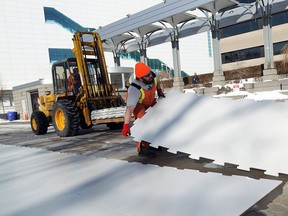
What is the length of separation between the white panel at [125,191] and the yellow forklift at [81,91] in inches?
137

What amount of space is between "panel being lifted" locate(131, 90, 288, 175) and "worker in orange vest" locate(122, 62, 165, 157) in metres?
0.17

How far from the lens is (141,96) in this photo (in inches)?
168

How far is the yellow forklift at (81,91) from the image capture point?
7.32m

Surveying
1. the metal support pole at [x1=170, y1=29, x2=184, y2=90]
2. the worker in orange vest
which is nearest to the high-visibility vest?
the worker in orange vest

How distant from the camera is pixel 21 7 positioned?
38000mm

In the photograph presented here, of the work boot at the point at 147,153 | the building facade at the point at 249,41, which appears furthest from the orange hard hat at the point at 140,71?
the building facade at the point at 249,41

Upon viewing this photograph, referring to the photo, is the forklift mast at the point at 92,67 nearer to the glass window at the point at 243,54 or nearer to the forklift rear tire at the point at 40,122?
the forklift rear tire at the point at 40,122

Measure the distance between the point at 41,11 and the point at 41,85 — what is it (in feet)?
75.6

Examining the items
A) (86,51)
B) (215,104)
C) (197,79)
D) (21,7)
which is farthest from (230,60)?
(215,104)

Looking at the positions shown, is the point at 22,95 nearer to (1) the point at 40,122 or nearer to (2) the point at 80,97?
(1) the point at 40,122

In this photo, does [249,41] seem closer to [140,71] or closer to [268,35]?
[268,35]

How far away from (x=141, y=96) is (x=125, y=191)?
6.02 ft

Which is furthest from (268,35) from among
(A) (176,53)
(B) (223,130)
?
(B) (223,130)

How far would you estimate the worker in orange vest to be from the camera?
4.15 meters
